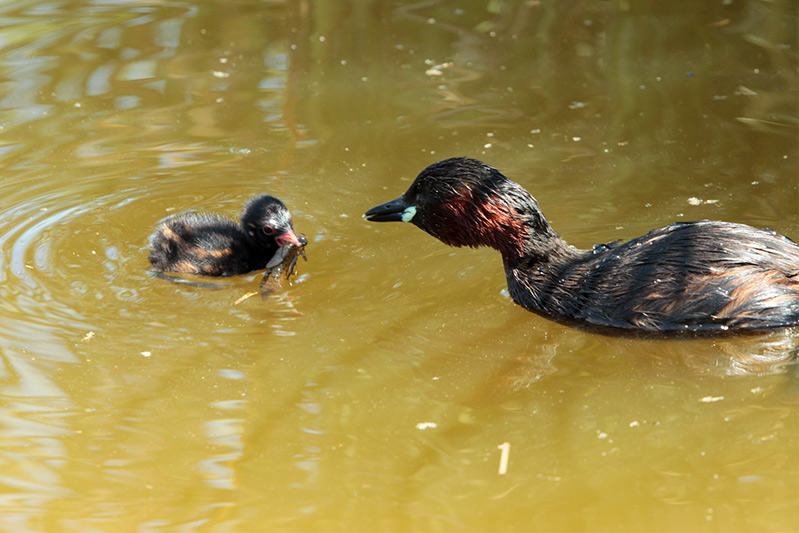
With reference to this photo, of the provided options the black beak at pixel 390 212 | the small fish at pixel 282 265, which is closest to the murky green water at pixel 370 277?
the small fish at pixel 282 265

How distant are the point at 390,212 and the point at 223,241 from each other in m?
1.19

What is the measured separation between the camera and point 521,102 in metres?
8.63

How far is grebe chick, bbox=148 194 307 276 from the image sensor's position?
611 centimetres

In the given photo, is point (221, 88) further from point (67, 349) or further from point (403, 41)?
point (67, 349)

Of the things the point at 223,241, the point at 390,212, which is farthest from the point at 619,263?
the point at 223,241

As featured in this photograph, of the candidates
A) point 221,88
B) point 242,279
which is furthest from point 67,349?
point 221,88

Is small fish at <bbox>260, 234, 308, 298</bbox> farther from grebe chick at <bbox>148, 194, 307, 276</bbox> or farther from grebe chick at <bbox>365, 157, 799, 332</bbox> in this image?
grebe chick at <bbox>365, 157, 799, 332</bbox>

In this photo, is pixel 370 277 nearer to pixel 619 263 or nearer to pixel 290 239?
pixel 290 239

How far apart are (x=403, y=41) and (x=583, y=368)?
5.96 metres

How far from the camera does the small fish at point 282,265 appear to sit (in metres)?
5.93

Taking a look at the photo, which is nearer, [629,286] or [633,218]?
[629,286]

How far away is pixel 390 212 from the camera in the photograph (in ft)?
19.2

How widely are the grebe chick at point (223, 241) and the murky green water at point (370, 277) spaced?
0.21 meters

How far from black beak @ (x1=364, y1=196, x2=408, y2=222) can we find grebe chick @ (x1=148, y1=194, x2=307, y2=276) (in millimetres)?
506
